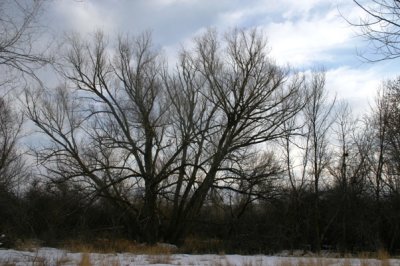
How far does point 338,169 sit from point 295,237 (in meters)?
6.95

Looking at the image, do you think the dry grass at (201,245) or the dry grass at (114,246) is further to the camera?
the dry grass at (201,245)

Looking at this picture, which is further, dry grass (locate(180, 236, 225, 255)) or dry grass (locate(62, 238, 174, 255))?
dry grass (locate(180, 236, 225, 255))

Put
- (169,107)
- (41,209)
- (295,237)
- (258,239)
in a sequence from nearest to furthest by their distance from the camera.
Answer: (258,239) < (295,237) < (169,107) < (41,209)

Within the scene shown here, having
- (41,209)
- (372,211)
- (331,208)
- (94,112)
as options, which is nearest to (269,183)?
(331,208)

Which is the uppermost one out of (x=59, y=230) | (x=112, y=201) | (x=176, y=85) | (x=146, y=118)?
(x=176, y=85)

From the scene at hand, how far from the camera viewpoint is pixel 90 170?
85.7 feet

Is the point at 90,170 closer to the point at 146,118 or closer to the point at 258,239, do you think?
the point at 146,118

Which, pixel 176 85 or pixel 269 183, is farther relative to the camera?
pixel 176 85

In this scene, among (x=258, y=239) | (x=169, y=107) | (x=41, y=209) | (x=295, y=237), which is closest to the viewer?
(x=258, y=239)

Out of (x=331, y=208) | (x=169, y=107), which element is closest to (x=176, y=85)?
(x=169, y=107)

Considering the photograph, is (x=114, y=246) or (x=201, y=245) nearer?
(x=114, y=246)

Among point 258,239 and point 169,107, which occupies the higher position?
point 169,107

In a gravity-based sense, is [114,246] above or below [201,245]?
below

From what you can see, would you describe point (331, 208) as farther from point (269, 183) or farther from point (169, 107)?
point (169, 107)
